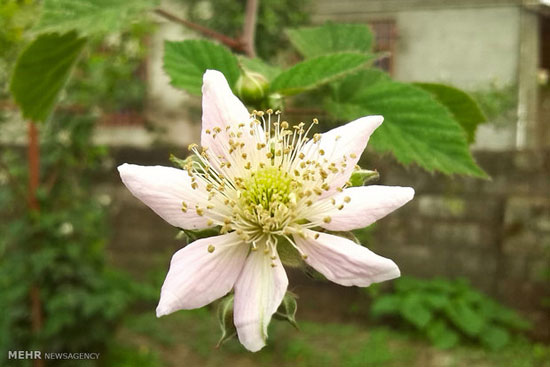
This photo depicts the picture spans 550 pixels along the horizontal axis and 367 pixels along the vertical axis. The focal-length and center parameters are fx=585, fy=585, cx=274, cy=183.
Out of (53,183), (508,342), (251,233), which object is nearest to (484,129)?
(508,342)

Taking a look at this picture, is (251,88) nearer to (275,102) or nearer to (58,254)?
(275,102)

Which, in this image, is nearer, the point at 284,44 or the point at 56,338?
the point at 56,338

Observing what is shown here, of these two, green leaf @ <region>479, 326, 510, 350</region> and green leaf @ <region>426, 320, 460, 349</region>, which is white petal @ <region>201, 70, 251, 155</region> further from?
green leaf @ <region>479, 326, 510, 350</region>

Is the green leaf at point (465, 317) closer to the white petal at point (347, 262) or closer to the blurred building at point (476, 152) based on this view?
the blurred building at point (476, 152)

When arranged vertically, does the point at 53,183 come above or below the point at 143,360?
above

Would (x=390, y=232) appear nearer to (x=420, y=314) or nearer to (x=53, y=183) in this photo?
(x=420, y=314)

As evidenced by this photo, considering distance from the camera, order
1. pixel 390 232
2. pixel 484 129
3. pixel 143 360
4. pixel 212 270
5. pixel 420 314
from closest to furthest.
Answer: pixel 212 270
pixel 143 360
pixel 420 314
pixel 390 232
pixel 484 129
